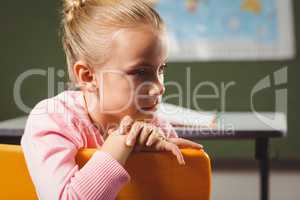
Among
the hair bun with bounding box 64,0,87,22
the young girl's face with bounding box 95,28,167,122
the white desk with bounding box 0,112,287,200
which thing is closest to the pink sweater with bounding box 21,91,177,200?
the young girl's face with bounding box 95,28,167,122

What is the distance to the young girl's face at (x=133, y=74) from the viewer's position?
77cm

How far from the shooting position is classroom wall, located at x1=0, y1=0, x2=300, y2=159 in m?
3.87

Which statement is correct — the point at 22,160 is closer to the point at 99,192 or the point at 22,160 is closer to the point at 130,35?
the point at 99,192

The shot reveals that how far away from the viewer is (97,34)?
2.81 ft

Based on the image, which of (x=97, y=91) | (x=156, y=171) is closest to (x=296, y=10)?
(x=97, y=91)

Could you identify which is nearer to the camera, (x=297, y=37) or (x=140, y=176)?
(x=140, y=176)

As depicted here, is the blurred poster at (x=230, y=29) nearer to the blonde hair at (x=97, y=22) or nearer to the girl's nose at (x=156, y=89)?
the blonde hair at (x=97, y=22)

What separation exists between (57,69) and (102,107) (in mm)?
3177

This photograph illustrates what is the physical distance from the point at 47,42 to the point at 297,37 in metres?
2.11

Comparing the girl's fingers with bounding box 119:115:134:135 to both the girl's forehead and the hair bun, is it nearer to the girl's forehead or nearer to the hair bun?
the girl's forehead

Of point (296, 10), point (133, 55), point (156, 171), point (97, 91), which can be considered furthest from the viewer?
point (296, 10)

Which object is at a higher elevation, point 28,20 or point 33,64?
point 28,20

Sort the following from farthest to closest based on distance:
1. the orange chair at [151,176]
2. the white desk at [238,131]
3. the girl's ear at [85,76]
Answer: the white desk at [238,131] < the girl's ear at [85,76] < the orange chair at [151,176]

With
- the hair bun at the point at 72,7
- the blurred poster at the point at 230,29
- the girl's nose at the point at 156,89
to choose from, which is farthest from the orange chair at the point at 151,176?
the blurred poster at the point at 230,29
